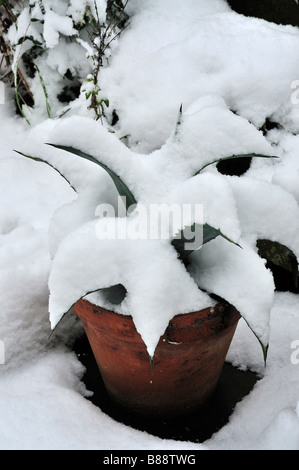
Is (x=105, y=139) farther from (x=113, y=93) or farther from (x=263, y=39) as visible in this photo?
(x=263, y=39)

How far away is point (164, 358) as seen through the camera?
115 cm

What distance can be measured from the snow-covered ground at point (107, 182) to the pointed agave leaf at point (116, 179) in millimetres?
84

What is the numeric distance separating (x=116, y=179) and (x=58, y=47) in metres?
1.14

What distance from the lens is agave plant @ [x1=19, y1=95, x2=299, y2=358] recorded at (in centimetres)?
97

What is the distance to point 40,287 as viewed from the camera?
147cm

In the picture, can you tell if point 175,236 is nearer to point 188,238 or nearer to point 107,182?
point 188,238

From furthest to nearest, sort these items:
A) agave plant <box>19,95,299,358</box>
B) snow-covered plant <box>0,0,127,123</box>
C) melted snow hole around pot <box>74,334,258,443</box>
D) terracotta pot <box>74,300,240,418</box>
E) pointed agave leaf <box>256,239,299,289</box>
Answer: snow-covered plant <box>0,0,127,123</box> < pointed agave leaf <box>256,239,299,289</box> < melted snow hole around pot <box>74,334,258,443</box> < terracotta pot <box>74,300,240,418</box> < agave plant <box>19,95,299,358</box>

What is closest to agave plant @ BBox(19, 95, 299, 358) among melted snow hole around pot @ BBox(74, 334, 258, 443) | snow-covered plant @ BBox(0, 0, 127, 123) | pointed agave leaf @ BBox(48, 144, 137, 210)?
pointed agave leaf @ BBox(48, 144, 137, 210)

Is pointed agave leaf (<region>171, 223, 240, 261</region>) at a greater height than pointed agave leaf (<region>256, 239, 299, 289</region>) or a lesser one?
greater

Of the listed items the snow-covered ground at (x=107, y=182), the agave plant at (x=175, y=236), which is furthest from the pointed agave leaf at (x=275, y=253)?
the agave plant at (x=175, y=236)

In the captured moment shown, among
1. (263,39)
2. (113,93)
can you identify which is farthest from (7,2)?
(263,39)

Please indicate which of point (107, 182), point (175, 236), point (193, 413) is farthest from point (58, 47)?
point (193, 413)

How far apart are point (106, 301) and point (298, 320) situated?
2.29 feet

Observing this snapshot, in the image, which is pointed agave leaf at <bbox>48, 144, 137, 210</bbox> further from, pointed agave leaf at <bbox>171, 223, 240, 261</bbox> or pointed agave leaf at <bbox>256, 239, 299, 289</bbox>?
pointed agave leaf at <bbox>256, 239, 299, 289</bbox>
